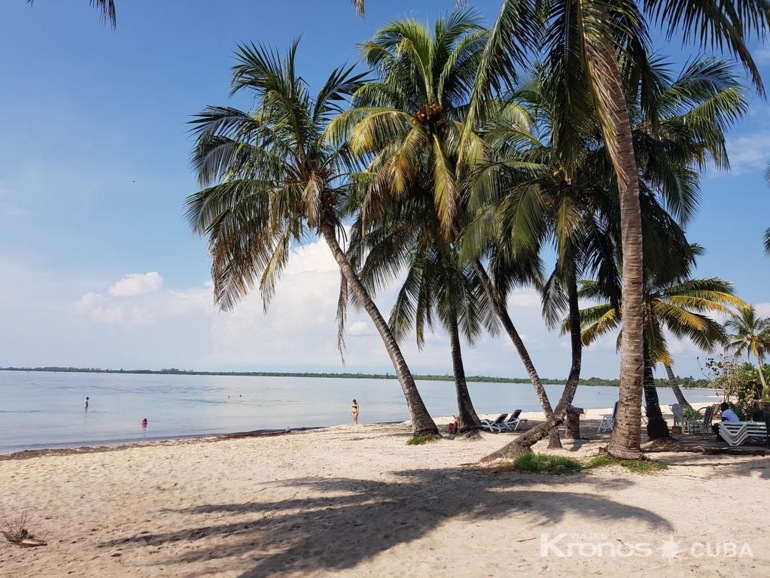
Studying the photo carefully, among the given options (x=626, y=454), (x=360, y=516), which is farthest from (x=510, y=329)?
(x=360, y=516)

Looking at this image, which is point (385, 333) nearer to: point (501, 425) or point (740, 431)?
point (501, 425)

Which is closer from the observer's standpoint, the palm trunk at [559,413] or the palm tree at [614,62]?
the palm tree at [614,62]

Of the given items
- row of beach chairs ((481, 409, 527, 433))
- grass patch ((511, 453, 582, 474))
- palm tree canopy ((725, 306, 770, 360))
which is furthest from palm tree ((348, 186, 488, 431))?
palm tree canopy ((725, 306, 770, 360))

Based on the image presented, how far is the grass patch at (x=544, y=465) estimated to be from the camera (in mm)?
8172

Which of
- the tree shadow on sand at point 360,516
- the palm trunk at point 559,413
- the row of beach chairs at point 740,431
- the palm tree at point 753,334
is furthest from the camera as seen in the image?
the palm tree at point 753,334

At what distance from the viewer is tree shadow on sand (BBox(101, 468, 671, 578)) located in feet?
17.3

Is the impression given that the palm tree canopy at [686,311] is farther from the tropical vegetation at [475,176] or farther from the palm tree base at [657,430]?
the palm tree base at [657,430]

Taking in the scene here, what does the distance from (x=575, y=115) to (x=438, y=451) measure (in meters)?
7.17

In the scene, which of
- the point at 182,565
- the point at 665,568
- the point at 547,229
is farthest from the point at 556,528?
the point at 547,229

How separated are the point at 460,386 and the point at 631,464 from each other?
7876 millimetres

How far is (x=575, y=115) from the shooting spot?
8.49 meters

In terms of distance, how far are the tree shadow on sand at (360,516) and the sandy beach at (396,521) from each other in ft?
0.08

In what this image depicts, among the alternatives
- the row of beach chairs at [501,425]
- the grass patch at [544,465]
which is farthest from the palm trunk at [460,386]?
the grass patch at [544,465]

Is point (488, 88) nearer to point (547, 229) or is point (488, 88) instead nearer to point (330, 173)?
point (547, 229)
